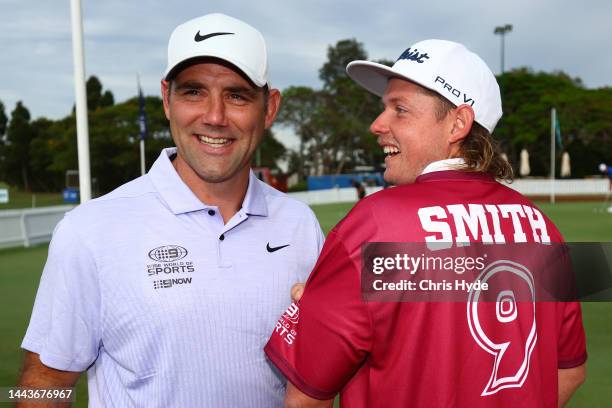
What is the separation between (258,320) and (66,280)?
69cm

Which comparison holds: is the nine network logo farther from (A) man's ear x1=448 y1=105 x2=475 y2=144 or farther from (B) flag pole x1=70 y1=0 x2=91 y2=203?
(B) flag pole x1=70 y1=0 x2=91 y2=203

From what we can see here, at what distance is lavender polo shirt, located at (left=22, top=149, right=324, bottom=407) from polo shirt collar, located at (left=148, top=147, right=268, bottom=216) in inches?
1.0

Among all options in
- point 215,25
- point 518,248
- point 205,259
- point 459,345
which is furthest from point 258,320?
point 215,25

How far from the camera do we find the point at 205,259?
2420 mm

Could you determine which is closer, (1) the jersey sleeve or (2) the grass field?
(1) the jersey sleeve

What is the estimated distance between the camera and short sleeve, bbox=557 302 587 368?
2449 millimetres

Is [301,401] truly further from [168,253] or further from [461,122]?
[461,122]

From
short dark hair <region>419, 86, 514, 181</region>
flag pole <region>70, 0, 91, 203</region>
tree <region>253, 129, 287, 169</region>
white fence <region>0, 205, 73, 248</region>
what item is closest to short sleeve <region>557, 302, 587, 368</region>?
short dark hair <region>419, 86, 514, 181</region>

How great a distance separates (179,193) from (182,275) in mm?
342

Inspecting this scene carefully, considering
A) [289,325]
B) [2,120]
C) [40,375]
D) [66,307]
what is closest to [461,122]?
[289,325]

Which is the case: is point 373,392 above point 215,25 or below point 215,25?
below

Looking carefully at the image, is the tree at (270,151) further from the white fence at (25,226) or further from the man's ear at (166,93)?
the man's ear at (166,93)

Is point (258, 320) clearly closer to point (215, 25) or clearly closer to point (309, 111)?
point (215, 25)

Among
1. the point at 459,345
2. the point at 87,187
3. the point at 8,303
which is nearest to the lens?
the point at 459,345
